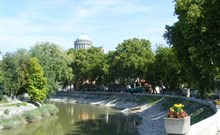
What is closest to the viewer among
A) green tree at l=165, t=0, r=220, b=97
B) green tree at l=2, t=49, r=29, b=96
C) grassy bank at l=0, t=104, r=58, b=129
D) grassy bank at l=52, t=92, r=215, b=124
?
green tree at l=165, t=0, r=220, b=97

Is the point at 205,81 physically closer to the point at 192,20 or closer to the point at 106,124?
the point at 192,20

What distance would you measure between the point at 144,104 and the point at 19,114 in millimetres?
29801

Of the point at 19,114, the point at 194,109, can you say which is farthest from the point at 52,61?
the point at 194,109

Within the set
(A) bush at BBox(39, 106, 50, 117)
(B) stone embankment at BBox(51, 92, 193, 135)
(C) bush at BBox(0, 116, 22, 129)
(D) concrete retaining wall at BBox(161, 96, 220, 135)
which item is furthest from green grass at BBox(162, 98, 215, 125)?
(C) bush at BBox(0, 116, 22, 129)

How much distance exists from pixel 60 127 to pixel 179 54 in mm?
18835

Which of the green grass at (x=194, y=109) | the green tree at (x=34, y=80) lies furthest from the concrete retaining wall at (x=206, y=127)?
the green tree at (x=34, y=80)

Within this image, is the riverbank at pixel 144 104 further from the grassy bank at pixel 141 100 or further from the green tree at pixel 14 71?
the green tree at pixel 14 71

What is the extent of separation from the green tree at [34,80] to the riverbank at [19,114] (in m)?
2.94

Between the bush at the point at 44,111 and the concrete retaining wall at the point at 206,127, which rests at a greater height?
the concrete retaining wall at the point at 206,127

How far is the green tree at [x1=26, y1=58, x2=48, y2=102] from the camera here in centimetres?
6725

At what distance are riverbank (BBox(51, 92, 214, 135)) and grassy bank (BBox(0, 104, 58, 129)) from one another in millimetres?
15609

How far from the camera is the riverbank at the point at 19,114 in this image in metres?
49.6

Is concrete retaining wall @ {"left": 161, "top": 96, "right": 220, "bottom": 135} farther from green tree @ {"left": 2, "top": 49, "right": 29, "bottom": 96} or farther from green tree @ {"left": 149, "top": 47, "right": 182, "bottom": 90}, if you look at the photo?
green tree @ {"left": 2, "top": 49, "right": 29, "bottom": 96}

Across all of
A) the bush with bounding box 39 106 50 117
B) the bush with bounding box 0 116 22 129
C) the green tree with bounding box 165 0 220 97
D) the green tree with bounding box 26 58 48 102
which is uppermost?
the green tree with bounding box 165 0 220 97
